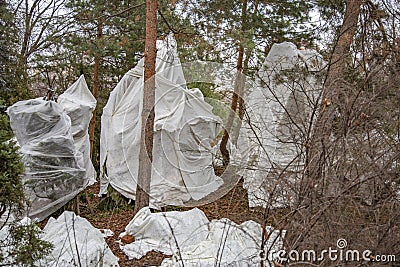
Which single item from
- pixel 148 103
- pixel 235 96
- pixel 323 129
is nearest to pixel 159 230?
pixel 148 103

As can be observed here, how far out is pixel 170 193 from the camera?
29.0 feet

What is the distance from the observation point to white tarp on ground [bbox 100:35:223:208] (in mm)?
8883

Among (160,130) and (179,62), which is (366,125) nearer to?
(160,130)

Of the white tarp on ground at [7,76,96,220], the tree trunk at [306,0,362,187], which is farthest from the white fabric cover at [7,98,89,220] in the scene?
the tree trunk at [306,0,362,187]

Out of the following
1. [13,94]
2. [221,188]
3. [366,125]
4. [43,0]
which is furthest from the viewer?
[43,0]

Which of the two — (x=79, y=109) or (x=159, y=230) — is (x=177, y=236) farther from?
(x=79, y=109)

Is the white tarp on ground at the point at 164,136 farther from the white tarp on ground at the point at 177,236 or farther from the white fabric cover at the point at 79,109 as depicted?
the white tarp on ground at the point at 177,236

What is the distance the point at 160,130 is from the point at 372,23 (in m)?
4.94

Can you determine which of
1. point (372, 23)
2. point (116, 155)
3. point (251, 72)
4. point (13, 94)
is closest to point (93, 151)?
point (13, 94)

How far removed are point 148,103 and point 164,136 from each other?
1637 millimetres

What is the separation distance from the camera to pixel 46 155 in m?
7.03

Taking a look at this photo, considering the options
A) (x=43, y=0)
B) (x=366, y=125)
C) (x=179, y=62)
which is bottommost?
(x=366, y=125)

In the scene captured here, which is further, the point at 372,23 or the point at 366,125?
the point at 372,23

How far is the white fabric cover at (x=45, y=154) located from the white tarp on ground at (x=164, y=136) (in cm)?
175
